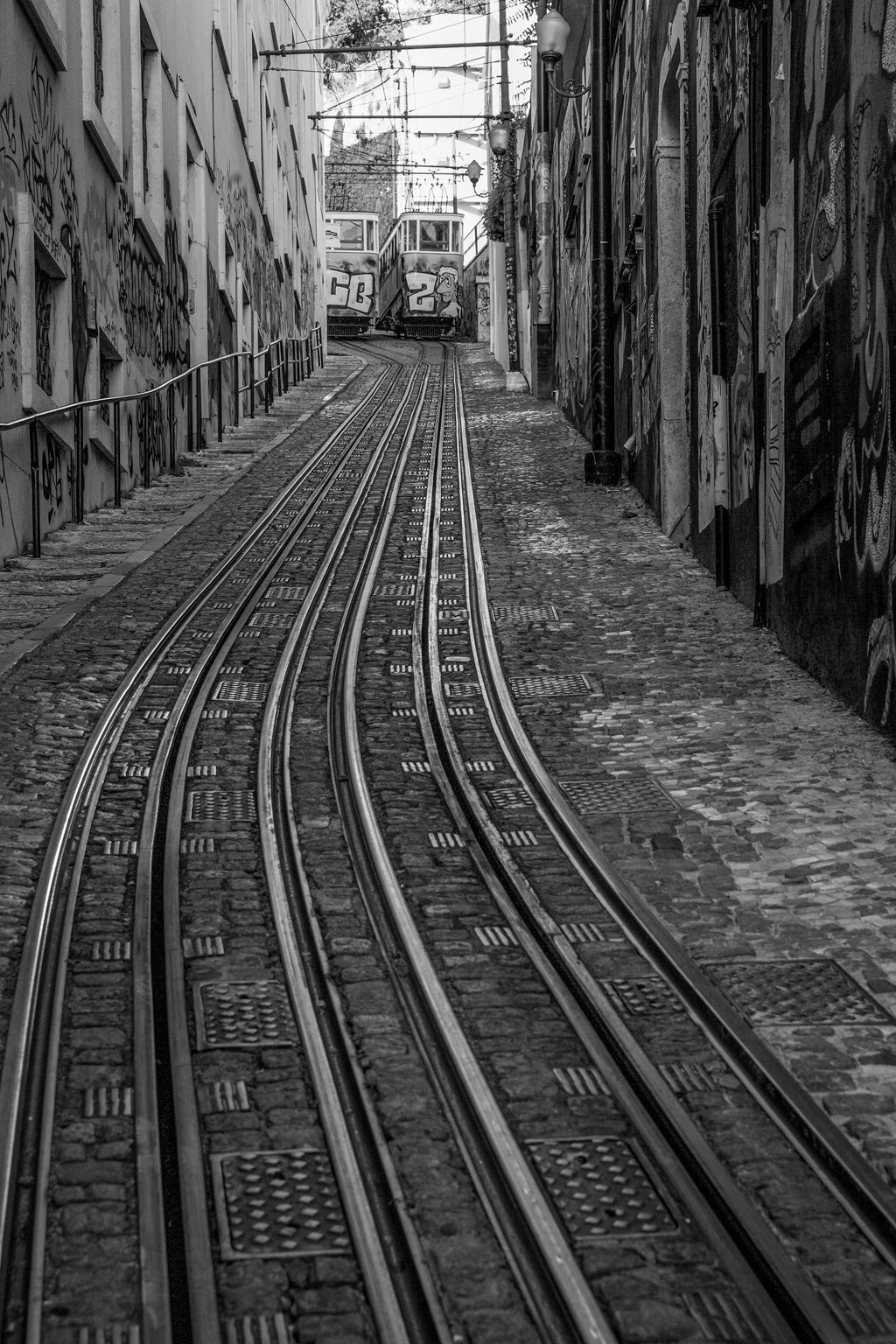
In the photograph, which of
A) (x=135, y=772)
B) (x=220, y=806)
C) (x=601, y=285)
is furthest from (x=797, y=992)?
(x=601, y=285)

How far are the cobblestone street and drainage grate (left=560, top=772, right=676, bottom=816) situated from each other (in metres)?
0.02

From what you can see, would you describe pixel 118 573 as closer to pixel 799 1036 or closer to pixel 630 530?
pixel 630 530

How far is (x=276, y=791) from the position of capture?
242 inches

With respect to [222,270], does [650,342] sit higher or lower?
lower

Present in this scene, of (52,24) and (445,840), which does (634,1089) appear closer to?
(445,840)

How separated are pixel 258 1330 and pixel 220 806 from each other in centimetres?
334

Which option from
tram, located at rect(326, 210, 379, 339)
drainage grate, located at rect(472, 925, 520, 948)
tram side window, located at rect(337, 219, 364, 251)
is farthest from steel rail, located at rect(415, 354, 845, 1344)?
tram side window, located at rect(337, 219, 364, 251)

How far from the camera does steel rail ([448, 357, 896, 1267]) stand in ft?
10.3

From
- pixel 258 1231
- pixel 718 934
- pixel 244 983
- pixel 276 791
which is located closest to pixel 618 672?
pixel 276 791

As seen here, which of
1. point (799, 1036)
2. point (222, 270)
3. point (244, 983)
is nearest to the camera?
point (799, 1036)

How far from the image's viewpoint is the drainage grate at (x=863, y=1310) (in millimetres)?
2693

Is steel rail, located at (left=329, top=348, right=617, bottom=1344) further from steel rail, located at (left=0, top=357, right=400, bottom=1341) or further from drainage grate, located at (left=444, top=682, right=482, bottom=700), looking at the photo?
drainage grate, located at (left=444, top=682, right=482, bottom=700)

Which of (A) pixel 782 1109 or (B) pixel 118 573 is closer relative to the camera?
(A) pixel 782 1109

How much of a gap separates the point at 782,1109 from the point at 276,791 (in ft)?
9.89
